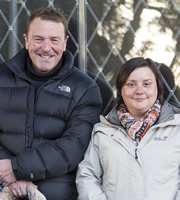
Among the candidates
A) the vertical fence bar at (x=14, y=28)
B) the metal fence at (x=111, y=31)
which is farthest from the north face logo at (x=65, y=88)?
the vertical fence bar at (x=14, y=28)

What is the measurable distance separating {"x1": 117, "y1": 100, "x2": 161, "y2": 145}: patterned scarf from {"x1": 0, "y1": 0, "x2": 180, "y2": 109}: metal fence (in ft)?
1.61

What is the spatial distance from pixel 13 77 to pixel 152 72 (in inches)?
35.1

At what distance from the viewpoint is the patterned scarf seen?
7.97 ft

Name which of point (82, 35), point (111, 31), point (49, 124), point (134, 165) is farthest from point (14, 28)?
point (134, 165)

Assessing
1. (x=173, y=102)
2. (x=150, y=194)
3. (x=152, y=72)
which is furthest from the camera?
(x=173, y=102)

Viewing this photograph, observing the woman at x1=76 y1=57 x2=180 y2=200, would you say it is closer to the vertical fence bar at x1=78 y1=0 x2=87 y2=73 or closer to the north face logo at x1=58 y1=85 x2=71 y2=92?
the north face logo at x1=58 y1=85 x2=71 y2=92

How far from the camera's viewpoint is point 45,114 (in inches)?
104

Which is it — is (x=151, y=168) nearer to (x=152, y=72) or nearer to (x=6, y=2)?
(x=152, y=72)

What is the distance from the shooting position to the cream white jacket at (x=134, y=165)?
2.33 meters

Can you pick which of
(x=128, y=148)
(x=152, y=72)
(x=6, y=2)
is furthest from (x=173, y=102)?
(x=6, y=2)

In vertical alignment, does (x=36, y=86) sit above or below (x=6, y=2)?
below

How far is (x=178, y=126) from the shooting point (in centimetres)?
243

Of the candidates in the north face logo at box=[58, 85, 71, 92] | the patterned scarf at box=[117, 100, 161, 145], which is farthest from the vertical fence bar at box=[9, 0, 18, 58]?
the patterned scarf at box=[117, 100, 161, 145]

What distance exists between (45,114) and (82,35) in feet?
2.33
